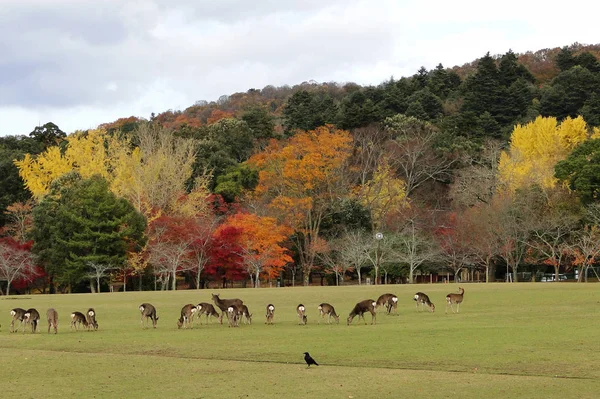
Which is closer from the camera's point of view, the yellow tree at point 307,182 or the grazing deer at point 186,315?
the grazing deer at point 186,315

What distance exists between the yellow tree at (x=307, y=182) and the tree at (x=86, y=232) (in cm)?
1439

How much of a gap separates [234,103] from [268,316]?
15607 centimetres

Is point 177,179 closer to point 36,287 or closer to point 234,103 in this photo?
point 36,287

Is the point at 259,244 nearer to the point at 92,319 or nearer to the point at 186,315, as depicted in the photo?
the point at 186,315

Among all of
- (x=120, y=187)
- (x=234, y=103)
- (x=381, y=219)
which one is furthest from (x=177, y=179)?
(x=234, y=103)

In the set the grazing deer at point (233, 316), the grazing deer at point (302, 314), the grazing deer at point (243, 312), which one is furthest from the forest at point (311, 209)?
the grazing deer at point (302, 314)

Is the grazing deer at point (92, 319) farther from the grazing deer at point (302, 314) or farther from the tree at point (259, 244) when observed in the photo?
the tree at point (259, 244)

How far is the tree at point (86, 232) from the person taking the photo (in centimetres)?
6247

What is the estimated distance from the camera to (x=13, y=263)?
64250 mm

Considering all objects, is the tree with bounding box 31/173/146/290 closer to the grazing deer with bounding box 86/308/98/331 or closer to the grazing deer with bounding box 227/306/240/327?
the grazing deer with bounding box 86/308/98/331

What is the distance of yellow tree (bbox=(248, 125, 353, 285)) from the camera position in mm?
71875

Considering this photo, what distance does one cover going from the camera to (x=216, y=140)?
9975cm

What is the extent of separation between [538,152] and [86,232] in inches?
1905

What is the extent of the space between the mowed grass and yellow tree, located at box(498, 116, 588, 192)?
41045 millimetres
